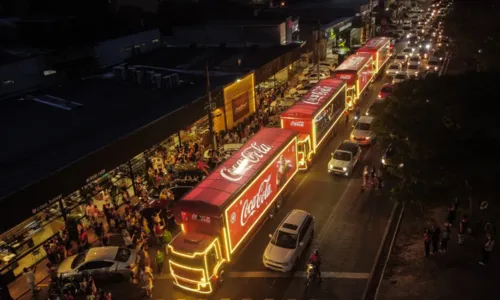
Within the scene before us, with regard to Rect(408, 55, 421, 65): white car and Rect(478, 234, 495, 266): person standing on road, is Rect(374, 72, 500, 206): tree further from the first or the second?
Rect(408, 55, 421, 65): white car

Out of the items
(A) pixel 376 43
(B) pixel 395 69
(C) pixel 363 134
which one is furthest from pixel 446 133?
(A) pixel 376 43

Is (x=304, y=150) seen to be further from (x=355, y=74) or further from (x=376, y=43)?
(x=376, y=43)

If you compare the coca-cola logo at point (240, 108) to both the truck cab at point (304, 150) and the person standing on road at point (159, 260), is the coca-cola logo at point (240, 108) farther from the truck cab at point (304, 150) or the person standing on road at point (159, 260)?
the person standing on road at point (159, 260)

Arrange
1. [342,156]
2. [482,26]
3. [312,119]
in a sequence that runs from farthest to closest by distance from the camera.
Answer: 1. [342,156]
2. [312,119]
3. [482,26]

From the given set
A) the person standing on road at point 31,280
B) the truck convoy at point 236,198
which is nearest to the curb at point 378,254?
the truck convoy at point 236,198

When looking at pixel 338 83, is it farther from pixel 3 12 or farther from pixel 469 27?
pixel 3 12

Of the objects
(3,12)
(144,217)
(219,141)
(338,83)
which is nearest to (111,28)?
(3,12)

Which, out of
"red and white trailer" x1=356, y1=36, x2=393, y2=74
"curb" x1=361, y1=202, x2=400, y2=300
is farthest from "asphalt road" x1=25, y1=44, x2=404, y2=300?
"red and white trailer" x1=356, y1=36, x2=393, y2=74
